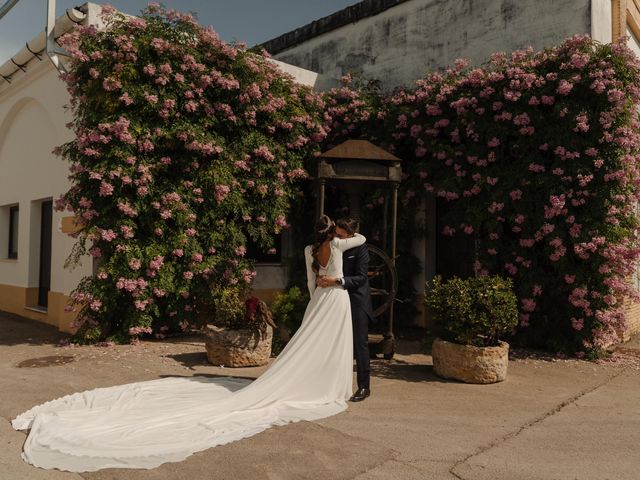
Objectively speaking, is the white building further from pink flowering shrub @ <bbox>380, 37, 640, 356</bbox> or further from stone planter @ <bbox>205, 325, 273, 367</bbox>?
pink flowering shrub @ <bbox>380, 37, 640, 356</bbox>

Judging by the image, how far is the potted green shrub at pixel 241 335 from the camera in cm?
682

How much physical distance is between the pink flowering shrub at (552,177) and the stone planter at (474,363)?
2000 mm

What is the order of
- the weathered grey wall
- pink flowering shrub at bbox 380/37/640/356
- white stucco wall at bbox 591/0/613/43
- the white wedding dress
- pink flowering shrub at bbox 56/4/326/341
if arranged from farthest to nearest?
the weathered grey wall → white stucco wall at bbox 591/0/613/43 → pink flowering shrub at bbox 56/4/326/341 → pink flowering shrub at bbox 380/37/640/356 → the white wedding dress

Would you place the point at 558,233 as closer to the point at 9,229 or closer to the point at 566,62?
the point at 566,62


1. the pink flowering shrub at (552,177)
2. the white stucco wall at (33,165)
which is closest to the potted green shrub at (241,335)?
the white stucco wall at (33,165)

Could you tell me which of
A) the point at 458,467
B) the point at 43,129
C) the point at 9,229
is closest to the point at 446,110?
the point at 458,467

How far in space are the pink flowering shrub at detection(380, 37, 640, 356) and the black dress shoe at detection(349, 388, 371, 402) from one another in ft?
11.9

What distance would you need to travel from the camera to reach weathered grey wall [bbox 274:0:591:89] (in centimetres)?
970

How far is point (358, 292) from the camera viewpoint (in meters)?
5.55

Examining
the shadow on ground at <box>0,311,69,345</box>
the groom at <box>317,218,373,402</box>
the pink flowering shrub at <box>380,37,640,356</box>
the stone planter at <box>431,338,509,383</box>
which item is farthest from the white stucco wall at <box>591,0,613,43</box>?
the shadow on ground at <box>0,311,69,345</box>

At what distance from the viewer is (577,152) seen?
25.0 ft

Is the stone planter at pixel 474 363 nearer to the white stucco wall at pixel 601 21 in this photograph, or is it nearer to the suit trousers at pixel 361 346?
the suit trousers at pixel 361 346

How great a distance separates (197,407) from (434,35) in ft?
31.9

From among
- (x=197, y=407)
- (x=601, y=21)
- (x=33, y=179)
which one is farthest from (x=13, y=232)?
(x=601, y=21)
